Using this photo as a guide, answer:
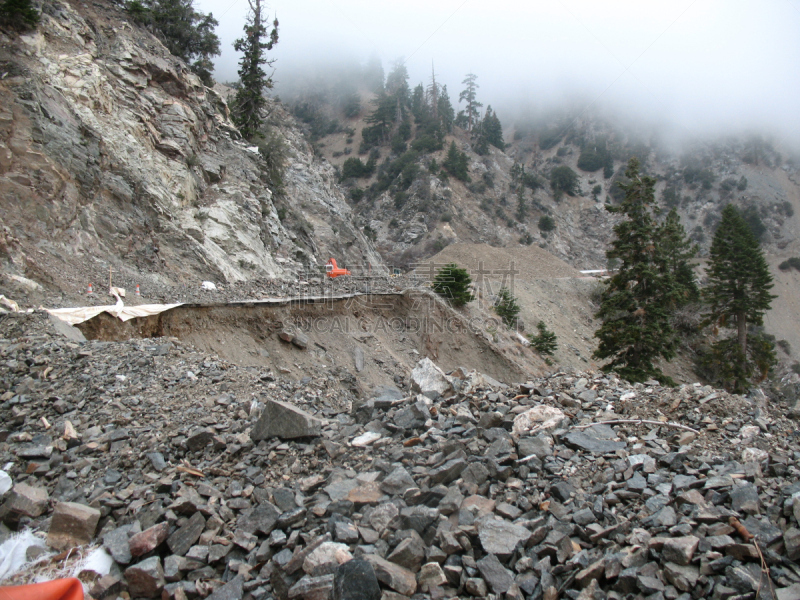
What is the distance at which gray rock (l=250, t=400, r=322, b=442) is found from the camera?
5.55 meters

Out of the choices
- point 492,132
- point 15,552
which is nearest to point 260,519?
point 15,552

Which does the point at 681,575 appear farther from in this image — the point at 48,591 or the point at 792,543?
the point at 48,591

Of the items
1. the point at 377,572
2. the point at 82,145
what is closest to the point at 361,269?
the point at 82,145

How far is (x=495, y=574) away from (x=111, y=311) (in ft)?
33.0

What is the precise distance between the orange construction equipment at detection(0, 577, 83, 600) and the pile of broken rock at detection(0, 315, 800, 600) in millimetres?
215

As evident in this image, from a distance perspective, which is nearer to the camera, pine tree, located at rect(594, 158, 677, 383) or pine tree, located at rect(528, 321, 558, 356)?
pine tree, located at rect(594, 158, 677, 383)

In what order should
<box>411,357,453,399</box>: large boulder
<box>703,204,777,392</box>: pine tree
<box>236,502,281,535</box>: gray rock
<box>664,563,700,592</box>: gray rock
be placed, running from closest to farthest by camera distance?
1. <box>664,563,700,592</box>: gray rock
2. <box>236,502,281,535</box>: gray rock
3. <box>411,357,453,399</box>: large boulder
4. <box>703,204,777,392</box>: pine tree

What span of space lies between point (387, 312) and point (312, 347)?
470cm

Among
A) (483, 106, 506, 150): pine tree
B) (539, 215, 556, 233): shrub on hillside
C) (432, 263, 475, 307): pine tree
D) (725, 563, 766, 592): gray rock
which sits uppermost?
(483, 106, 506, 150): pine tree

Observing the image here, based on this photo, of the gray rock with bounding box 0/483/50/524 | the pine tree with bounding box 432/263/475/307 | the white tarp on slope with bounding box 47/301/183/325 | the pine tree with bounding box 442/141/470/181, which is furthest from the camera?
the pine tree with bounding box 442/141/470/181

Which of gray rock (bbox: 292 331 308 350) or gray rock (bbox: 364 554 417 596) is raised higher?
gray rock (bbox: 292 331 308 350)

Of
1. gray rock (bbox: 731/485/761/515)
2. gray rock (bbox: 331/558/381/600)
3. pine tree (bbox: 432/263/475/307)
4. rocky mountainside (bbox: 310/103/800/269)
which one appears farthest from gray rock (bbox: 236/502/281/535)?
rocky mountainside (bbox: 310/103/800/269)

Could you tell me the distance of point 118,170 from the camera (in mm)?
14508

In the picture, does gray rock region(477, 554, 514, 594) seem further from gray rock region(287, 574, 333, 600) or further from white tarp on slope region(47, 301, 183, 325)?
white tarp on slope region(47, 301, 183, 325)
